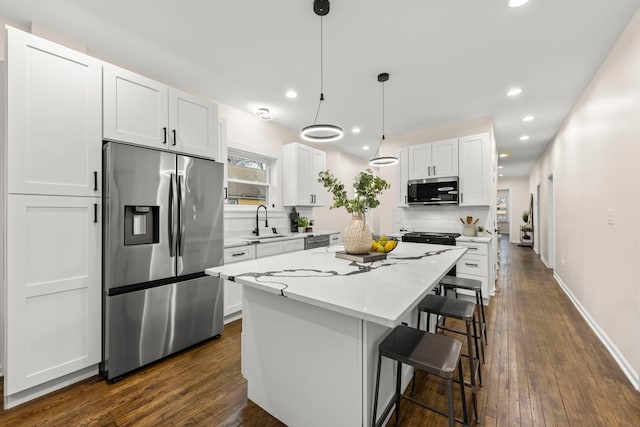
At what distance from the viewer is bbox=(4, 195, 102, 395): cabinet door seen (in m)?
1.69

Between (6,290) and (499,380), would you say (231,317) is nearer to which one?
(6,290)

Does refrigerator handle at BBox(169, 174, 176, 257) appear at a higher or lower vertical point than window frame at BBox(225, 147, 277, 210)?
lower

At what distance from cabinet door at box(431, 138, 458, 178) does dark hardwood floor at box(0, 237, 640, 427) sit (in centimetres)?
247

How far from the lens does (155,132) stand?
2312 millimetres

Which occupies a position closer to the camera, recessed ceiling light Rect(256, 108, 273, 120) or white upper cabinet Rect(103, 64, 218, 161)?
white upper cabinet Rect(103, 64, 218, 161)

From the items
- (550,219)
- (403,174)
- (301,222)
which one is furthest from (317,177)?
(550,219)

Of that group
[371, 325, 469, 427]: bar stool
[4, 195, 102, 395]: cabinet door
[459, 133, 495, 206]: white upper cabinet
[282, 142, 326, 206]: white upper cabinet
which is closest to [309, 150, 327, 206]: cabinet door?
[282, 142, 326, 206]: white upper cabinet

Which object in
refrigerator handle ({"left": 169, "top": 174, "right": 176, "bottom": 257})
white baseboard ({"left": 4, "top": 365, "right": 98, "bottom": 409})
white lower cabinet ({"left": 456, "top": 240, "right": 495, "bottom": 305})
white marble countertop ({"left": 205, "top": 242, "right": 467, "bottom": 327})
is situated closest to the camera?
white marble countertop ({"left": 205, "top": 242, "right": 467, "bottom": 327})

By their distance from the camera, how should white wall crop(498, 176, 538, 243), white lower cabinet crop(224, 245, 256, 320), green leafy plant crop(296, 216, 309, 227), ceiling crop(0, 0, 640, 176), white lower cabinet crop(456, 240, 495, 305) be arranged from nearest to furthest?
ceiling crop(0, 0, 640, 176) → white lower cabinet crop(224, 245, 256, 320) → white lower cabinet crop(456, 240, 495, 305) → green leafy plant crop(296, 216, 309, 227) → white wall crop(498, 176, 538, 243)

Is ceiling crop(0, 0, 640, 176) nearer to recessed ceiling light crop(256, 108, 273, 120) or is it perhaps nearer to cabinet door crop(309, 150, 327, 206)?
recessed ceiling light crop(256, 108, 273, 120)

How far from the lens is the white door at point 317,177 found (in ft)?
15.9

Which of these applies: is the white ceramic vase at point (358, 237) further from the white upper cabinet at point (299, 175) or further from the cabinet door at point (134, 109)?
the white upper cabinet at point (299, 175)

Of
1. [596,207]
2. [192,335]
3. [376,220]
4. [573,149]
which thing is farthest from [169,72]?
[376,220]

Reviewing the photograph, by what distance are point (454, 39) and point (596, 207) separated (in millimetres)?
2369
